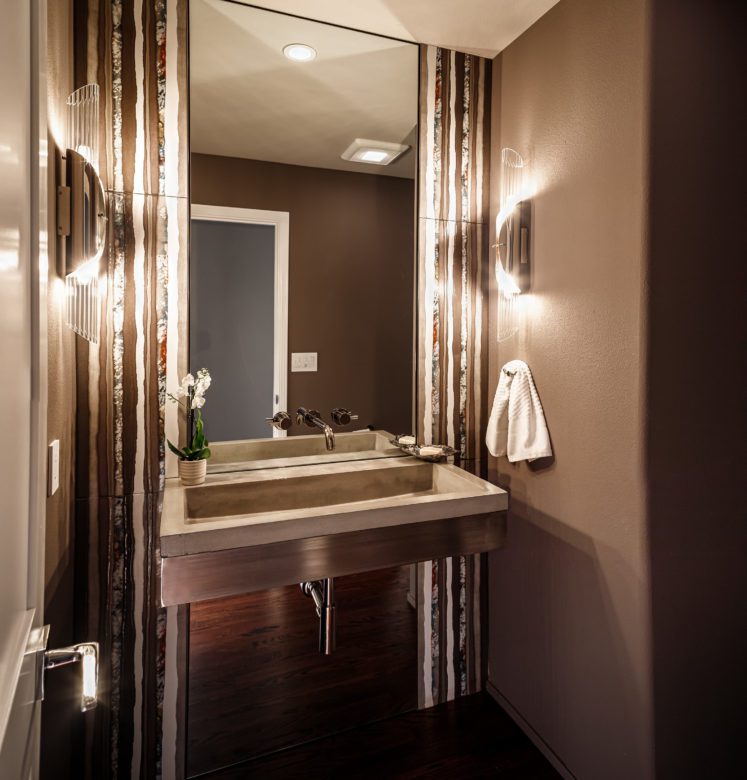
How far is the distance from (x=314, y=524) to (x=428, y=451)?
2.09 ft

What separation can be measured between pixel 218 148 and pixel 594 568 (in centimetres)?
176

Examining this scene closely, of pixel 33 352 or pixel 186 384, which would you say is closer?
pixel 33 352

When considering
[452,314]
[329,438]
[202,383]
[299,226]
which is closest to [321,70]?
[299,226]

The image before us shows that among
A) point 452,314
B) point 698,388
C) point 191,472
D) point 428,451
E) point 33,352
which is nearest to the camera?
point 33,352

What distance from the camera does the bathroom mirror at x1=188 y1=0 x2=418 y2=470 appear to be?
5.54ft

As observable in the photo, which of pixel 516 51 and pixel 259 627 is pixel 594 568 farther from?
pixel 516 51

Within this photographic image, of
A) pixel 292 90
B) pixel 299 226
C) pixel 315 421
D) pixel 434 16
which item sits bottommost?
pixel 315 421

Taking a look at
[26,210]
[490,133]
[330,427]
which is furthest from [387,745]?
[490,133]

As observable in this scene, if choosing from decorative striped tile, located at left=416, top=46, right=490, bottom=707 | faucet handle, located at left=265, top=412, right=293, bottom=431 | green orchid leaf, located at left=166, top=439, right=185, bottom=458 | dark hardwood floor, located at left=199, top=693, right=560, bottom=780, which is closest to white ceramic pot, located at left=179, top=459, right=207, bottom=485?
green orchid leaf, located at left=166, top=439, right=185, bottom=458

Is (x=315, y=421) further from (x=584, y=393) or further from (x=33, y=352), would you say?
(x=33, y=352)

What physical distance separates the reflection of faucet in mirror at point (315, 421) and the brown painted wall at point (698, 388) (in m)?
0.99

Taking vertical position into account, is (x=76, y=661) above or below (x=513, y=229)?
below

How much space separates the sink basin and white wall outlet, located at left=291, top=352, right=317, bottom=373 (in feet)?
1.13

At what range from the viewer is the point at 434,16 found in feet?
5.79
